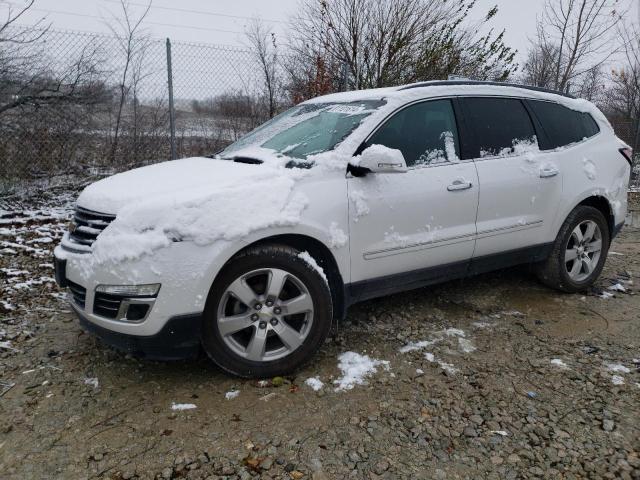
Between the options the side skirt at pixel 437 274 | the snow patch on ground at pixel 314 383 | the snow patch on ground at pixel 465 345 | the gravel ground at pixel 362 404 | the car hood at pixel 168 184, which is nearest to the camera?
the gravel ground at pixel 362 404

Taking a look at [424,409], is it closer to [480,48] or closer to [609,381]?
[609,381]

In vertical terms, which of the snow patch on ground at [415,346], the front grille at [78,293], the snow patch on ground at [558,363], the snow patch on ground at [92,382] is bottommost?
the snow patch on ground at [92,382]

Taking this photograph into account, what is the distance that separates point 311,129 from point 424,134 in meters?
0.77

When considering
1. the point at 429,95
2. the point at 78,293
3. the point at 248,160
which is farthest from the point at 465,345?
the point at 78,293

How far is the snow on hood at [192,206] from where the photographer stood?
2414 millimetres

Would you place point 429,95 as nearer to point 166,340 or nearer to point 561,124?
point 561,124

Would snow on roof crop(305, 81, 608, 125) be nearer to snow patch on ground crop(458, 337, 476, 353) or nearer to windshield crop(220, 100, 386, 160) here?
windshield crop(220, 100, 386, 160)

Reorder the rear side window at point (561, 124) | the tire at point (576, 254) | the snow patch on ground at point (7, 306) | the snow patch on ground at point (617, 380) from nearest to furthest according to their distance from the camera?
the snow patch on ground at point (617, 380) < the snow patch on ground at point (7, 306) < the rear side window at point (561, 124) < the tire at point (576, 254)

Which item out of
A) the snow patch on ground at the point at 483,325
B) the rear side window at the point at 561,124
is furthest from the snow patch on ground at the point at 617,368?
the rear side window at the point at 561,124

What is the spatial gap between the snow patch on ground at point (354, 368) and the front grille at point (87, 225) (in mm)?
1541

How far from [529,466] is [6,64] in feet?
23.8

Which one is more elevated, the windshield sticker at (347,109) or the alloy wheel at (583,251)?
the windshield sticker at (347,109)

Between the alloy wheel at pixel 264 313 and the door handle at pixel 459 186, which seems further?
the door handle at pixel 459 186

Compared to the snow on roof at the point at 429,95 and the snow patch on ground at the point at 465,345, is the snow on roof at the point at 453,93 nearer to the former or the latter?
the snow on roof at the point at 429,95
